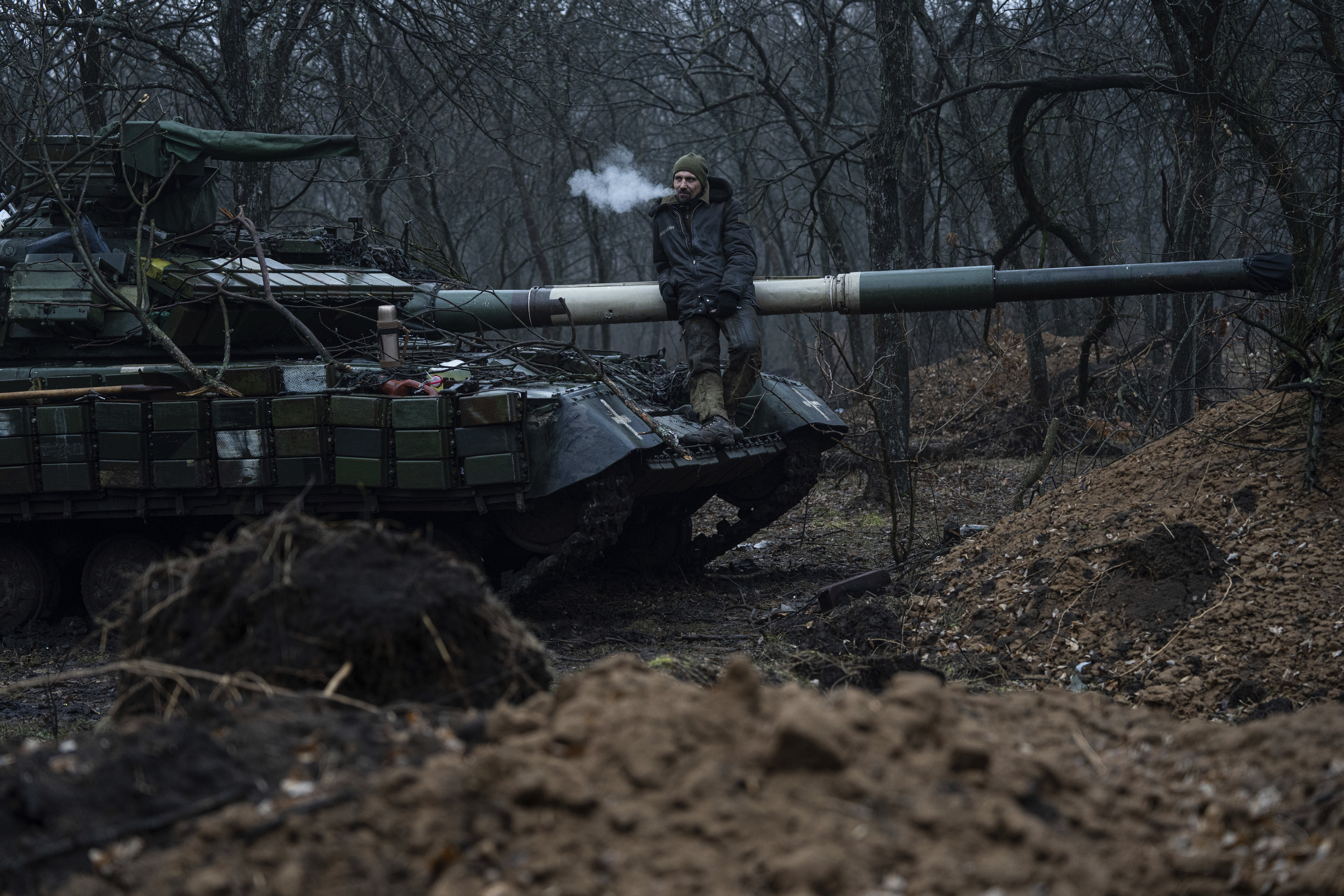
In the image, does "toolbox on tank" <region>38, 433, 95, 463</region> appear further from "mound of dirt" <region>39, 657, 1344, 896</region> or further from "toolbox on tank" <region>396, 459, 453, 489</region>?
"mound of dirt" <region>39, 657, 1344, 896</region>

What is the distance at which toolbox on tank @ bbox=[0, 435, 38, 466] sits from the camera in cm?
754

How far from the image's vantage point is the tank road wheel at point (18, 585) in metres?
8.16

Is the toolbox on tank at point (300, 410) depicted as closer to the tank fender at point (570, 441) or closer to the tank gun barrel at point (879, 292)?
the tank fender at point (570, 441)

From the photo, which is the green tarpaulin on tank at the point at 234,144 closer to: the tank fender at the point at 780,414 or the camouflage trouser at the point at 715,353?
the camouflage trouser at the point at 715,353

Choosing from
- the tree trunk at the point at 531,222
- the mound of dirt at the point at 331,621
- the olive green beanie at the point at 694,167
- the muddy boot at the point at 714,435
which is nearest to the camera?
the mound of dirt at the point at 331,621

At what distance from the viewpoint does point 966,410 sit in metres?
15.0

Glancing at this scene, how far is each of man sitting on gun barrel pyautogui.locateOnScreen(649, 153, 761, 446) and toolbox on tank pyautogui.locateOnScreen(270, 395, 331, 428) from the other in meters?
2.34

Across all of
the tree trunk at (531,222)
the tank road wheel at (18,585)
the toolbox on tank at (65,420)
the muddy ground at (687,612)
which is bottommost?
the muddy ground at (687,612)

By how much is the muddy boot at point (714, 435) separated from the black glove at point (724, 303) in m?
0.71

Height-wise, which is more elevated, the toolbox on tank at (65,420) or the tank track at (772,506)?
the toolbox on tank at (65,420)

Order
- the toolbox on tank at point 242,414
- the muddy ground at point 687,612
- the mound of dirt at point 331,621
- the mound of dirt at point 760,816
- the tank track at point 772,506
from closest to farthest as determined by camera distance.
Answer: the mound of dirt at point 760,816, the mound of dirt at point 331,621, the muddy ground at point 687,612, the toolbox on tank at point 242,414, the tank track at point 772,506

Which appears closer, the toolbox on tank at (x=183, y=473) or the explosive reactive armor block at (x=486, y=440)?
the explosive reactive armor block at (x=486, y=440)

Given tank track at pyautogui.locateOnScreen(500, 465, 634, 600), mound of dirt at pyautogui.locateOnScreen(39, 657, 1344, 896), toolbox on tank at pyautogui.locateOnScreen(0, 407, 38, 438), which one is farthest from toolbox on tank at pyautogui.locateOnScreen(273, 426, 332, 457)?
mound of dirt at pyautogui.locateOnScreen(39, 657, 1344, 896)

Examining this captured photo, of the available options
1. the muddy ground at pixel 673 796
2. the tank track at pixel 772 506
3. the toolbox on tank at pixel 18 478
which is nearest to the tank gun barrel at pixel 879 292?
the tank track at pixel 772 506
